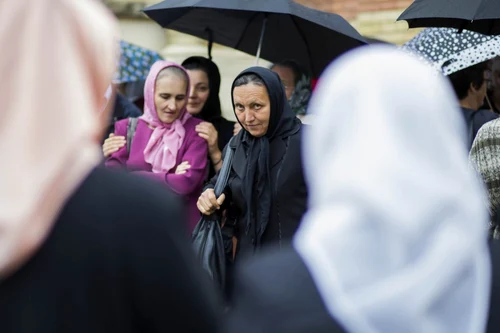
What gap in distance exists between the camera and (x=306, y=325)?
1935 millimetres

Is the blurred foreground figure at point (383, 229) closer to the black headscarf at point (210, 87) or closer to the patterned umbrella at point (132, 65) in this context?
the black headscarf at point (210, 87)

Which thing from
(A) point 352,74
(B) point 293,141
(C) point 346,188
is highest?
(A) point 352,74

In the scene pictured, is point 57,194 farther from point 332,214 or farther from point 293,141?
point 293,141

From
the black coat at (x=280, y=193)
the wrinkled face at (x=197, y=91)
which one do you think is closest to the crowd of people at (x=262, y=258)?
the black coat at (x=280, y=193)

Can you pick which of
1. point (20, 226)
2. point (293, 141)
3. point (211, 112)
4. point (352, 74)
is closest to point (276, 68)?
point (211, 112)

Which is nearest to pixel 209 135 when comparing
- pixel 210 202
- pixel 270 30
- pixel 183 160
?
pixel 183 160

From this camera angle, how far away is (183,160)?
18.9 ft

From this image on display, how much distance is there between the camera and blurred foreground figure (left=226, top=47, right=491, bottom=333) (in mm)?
1878

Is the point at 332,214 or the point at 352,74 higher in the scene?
the point at 352,74

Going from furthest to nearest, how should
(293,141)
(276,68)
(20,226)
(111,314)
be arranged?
(276,68)
(293,141)
(111,314)
(20,226)

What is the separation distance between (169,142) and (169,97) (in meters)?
0.34

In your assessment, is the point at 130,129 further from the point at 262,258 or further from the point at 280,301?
the point at 280,301

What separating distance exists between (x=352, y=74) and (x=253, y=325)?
0.57 metres

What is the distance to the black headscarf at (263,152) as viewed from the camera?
491cm
